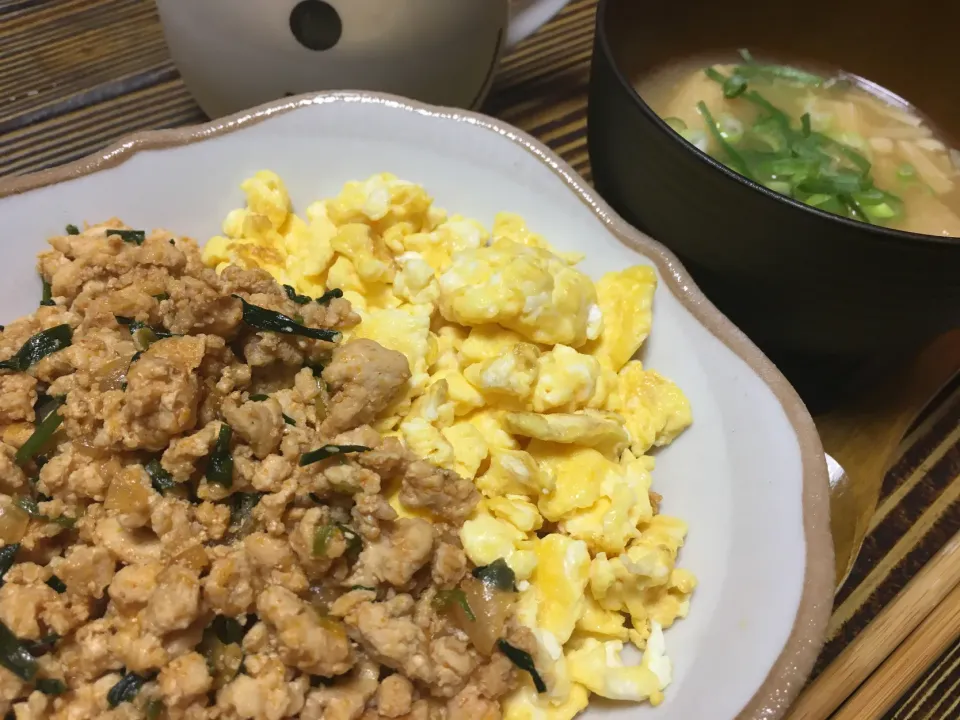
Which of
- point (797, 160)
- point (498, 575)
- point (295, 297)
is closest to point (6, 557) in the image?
point (295, 297)

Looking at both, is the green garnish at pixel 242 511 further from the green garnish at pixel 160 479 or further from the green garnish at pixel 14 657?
the green garnish at pixel 14 657

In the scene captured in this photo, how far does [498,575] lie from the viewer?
1213 mm

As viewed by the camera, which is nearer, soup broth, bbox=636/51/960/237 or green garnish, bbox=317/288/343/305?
green garnish, bbox=317/288/343/305

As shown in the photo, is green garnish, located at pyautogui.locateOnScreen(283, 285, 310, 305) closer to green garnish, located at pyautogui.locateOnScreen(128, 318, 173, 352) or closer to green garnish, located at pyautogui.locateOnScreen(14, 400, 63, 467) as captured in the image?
green garnish, located at pyautogui.locateOnScreen(128, 318, 173, 352)

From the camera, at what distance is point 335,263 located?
1.58 m

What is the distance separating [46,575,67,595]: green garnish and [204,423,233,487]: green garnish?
254 mm

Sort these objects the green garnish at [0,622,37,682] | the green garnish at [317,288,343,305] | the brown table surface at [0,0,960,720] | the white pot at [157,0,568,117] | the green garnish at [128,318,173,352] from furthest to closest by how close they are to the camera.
A: the white pot at [157,0,568,117] < the green garnish at [317,288,343,305] < the brown table surface at [0,0,960,720] < the green garnish at [128,318,173,352] < the green garnish at [0,622,37,682]

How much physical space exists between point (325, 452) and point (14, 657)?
51cm

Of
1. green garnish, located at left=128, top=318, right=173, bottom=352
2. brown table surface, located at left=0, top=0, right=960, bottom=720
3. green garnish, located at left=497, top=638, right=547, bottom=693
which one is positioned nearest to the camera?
green garnish, located at left=497, top=638, right=547, bottom=693

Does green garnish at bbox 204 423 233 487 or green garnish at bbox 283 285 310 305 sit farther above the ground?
green garnish at bbox 283 285 310 305

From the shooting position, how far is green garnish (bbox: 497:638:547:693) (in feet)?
3.76

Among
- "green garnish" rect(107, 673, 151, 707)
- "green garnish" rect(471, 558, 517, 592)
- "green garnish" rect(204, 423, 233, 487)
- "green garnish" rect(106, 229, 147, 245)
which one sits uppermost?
"green garnish" rect(106, 229, 147, 245)

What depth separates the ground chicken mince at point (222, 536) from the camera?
1065mm

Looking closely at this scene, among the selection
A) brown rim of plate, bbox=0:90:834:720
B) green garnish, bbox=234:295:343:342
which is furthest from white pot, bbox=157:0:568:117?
green garnish, bbox=234:295:343:342
